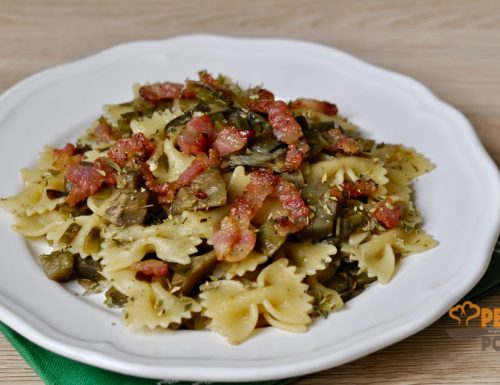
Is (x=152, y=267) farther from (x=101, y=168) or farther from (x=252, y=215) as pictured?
(x=101, y=168)

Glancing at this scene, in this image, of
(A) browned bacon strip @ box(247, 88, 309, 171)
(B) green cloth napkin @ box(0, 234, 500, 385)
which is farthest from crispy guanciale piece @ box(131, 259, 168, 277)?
(A) browned bacon strip @ box(247, 88, 309, 171)

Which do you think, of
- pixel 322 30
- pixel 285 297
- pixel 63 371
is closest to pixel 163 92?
pixel 285 297

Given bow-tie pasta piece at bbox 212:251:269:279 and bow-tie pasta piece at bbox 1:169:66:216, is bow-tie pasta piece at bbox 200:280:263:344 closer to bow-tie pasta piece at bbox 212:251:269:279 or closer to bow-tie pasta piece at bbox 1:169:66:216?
bow-tie pasta piece at bbox 212:251:269:279

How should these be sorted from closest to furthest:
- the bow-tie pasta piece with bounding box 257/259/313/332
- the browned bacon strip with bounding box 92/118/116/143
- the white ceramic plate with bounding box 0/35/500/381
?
the white ceramic plate with bounding box 0/35/500/381, the bow-tie pasta piece with bounding box 257/259/313/332, the browned bacon strip with bounding box 92/118/116/143

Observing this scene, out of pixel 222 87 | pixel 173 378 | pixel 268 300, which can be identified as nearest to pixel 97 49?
pixel 222 87

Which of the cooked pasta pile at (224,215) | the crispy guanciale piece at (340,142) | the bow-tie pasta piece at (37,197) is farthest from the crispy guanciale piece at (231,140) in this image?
the bow-tie pasta piece at (37,197)

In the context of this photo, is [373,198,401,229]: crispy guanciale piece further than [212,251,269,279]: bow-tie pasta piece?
Yes
